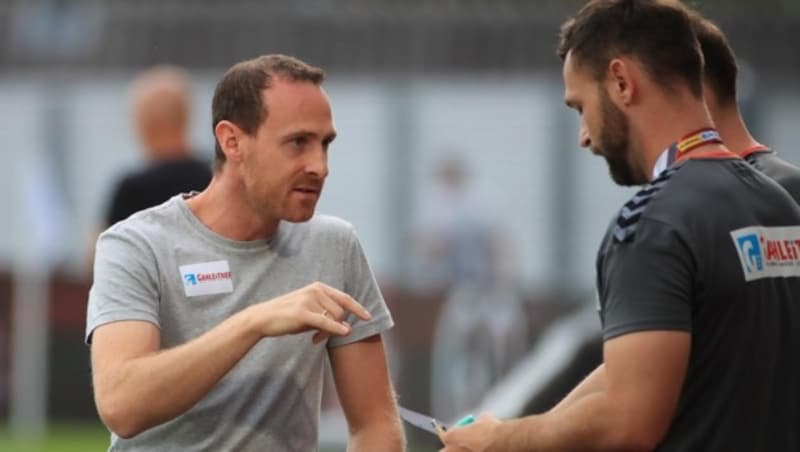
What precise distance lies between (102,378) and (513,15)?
15.5m

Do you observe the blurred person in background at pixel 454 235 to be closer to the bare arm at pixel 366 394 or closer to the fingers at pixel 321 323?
the bare arm at pixel 366 394

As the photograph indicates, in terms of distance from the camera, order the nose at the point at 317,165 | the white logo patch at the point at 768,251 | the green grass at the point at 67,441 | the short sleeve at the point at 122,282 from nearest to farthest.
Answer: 1. the white logo patch at the point at 768,251
2. the short sleeve at the point at 122,282
3. the nose at the point at 317,165
4. the green grass at the point at 67,441

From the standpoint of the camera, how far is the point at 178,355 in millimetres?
5219

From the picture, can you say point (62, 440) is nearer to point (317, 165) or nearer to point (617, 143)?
point (317, 165)

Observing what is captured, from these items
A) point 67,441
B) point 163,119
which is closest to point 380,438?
point 163,119

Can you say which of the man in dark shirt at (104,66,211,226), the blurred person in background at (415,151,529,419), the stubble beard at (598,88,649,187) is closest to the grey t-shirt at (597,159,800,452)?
the stubble beard at (598,88,649,187)

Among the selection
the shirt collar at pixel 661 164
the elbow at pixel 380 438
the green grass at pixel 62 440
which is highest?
the shirt collar at pixel 661 164

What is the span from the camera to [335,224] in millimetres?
5848

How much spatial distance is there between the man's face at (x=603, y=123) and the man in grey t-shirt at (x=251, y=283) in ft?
2.31

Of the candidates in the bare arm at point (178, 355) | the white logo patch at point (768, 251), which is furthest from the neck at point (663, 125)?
the bare arm at point (178, 355)

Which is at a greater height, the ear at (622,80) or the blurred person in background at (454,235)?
the ear at (622,80)

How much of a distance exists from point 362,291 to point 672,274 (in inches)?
45.3

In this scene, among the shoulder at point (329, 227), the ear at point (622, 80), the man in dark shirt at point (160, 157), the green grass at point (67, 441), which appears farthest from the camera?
the green grass at point (67, 441)

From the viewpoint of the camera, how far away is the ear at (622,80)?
515 cm
